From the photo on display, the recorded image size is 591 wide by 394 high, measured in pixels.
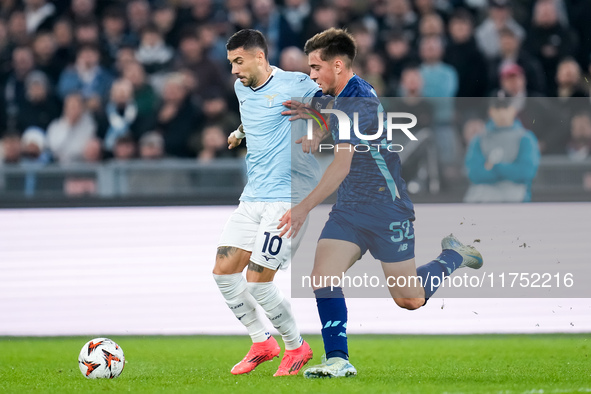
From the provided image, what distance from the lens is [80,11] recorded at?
12203mm

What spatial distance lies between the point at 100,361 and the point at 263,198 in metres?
1.55

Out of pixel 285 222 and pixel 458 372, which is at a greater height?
pixel 285 222

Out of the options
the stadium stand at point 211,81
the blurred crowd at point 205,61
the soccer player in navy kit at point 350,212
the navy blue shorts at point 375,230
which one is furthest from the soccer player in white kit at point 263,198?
the blurred crowd at point 205,61

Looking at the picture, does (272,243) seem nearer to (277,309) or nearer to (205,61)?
(277,309)

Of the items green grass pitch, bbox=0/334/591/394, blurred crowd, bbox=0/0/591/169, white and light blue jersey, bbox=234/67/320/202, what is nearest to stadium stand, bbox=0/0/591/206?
blurred crowd, bbox=0/0/591/169

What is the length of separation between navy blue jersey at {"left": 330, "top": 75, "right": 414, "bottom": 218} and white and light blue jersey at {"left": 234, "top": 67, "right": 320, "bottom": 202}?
1.42ft

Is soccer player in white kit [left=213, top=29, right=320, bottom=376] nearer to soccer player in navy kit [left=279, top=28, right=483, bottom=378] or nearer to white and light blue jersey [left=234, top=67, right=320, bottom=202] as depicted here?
white and light blue jersey [left=234, top=67, right=320, bottom=202]

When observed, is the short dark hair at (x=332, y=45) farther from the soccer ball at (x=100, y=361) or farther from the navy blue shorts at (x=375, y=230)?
the soccer ball at (x=100, y=361)

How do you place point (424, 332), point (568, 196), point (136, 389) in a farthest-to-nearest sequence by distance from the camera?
point (424, 332), point (568, 196), point (136, 389)

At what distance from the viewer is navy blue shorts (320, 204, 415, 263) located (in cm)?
636

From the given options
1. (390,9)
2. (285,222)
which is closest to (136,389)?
(285,222)

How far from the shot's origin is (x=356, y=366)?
23.4 feet

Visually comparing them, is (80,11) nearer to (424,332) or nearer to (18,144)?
(18,144)

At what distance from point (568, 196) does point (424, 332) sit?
1.85 meters
